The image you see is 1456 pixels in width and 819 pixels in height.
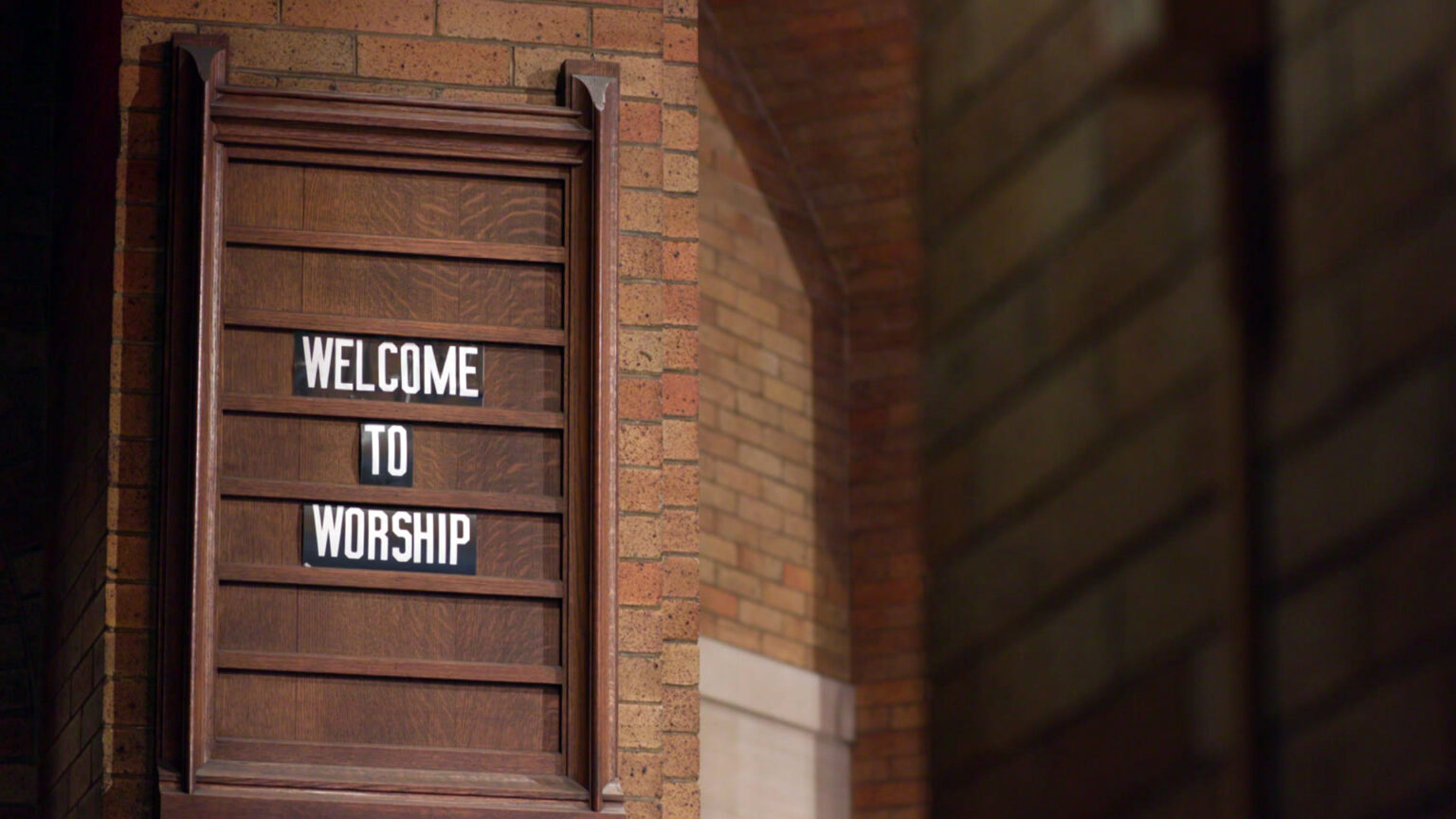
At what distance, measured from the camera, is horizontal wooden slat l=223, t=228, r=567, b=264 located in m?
3.28

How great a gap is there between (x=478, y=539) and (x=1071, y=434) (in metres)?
2.88

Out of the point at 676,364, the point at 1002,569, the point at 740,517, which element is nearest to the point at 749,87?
the point at 740,517

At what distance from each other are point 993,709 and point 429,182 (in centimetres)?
304

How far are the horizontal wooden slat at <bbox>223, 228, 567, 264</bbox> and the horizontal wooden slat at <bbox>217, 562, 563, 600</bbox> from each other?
609 mm

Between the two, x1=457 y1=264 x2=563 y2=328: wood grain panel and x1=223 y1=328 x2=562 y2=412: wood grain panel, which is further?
x1=457 y1=264 x2=563 y2=328: wood grain panel

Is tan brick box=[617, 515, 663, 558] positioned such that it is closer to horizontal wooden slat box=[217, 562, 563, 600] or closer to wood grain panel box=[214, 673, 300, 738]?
horizontal wooden slat box=[217, 562, 563, 600]

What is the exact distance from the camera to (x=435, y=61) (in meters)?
3.46

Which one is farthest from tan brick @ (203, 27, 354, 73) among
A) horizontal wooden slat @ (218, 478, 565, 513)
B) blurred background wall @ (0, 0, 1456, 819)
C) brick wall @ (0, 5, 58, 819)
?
blurred background wall @ (0, 0, 1456, 819)

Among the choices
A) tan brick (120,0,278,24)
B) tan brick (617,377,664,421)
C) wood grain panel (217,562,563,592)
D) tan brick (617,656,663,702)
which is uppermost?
tan brick (120,0,278,24)

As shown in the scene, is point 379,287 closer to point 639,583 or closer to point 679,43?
point 639,583

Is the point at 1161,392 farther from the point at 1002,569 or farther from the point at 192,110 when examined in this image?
the point at 192,110

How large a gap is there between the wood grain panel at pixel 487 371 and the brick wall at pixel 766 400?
140 inches

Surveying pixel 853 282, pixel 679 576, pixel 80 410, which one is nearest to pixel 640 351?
pixel 679 576

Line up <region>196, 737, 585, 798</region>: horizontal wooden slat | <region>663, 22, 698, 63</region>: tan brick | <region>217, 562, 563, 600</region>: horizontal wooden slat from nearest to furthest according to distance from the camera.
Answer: <region>196, 737, 585, 798</region>: horizontal wooden slat < <region>217, 562, 563, 600</region>: horizontal wooden slat < <region>663, 22, 698, 63</region>: tan brick
